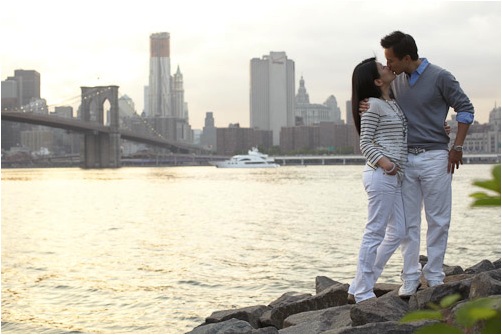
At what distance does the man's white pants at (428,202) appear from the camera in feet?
9.64

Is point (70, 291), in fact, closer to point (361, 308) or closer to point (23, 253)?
point (23, 253)

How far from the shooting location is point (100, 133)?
52250 mm

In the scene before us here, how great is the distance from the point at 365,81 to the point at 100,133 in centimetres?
5046

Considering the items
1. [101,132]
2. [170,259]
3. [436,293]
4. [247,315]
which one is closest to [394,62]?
[436,293]

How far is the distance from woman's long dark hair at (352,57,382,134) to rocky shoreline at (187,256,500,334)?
75cm

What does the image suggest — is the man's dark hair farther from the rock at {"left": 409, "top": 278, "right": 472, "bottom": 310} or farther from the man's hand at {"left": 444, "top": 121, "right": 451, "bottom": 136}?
the rock at {"left": 409, "top": 278, "right": 472, "bottom": 310}

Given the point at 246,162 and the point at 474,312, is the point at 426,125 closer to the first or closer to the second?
the point at 474,312

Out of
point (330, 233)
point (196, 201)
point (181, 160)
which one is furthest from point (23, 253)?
point (181, 160)

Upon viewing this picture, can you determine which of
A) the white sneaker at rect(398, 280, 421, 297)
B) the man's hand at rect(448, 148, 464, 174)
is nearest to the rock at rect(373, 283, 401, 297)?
the white sneaker at rect(398, 280, 421, 297)

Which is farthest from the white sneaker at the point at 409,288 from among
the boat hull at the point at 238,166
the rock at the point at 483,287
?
the boat hull at the point at 238,166

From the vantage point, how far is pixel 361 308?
2.85 metres

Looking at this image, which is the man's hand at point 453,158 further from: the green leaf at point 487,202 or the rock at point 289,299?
the green leaf at point 487,202

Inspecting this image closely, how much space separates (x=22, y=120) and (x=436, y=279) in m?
40.4

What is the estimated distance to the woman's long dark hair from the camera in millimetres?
2859
